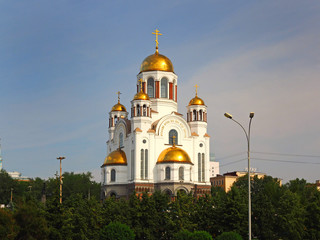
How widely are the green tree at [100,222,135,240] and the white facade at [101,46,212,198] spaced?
794 inches

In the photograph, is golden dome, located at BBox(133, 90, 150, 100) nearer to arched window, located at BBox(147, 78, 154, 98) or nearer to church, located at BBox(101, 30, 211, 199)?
church, located at BBox(101, 30, 211, 199)

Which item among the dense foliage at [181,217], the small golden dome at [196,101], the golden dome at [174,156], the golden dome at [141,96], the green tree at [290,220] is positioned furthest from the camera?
the small golden dome at [196,101]

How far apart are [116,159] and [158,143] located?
5063mm

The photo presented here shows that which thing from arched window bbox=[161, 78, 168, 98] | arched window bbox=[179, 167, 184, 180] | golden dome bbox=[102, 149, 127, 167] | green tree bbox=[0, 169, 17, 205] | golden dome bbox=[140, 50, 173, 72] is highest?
golden dome bbox=[140, 50, 173, 72]

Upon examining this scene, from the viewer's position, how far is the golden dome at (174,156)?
173ft

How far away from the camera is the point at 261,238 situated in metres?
32.8

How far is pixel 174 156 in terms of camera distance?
174ft

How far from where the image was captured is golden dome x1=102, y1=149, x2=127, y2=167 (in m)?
55.4

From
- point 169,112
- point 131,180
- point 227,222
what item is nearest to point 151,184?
point 131,180

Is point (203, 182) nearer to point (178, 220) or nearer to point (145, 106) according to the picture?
point (145, 106)

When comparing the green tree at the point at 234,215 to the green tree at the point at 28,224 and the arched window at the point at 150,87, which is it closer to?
the green tree at the point at 28,224

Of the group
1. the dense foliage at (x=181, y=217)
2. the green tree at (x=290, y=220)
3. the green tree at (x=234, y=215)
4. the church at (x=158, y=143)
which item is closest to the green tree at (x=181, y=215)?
the dense foliage at (x=181, y=217)

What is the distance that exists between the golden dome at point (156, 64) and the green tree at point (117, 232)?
2974 cm

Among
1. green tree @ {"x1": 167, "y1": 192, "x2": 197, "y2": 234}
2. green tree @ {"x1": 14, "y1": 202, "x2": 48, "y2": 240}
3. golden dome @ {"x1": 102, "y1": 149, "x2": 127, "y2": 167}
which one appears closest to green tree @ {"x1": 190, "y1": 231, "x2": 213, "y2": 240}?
green tree @ {"x1": 167, "y1": 192, "x2": 197, "y2": 234}
